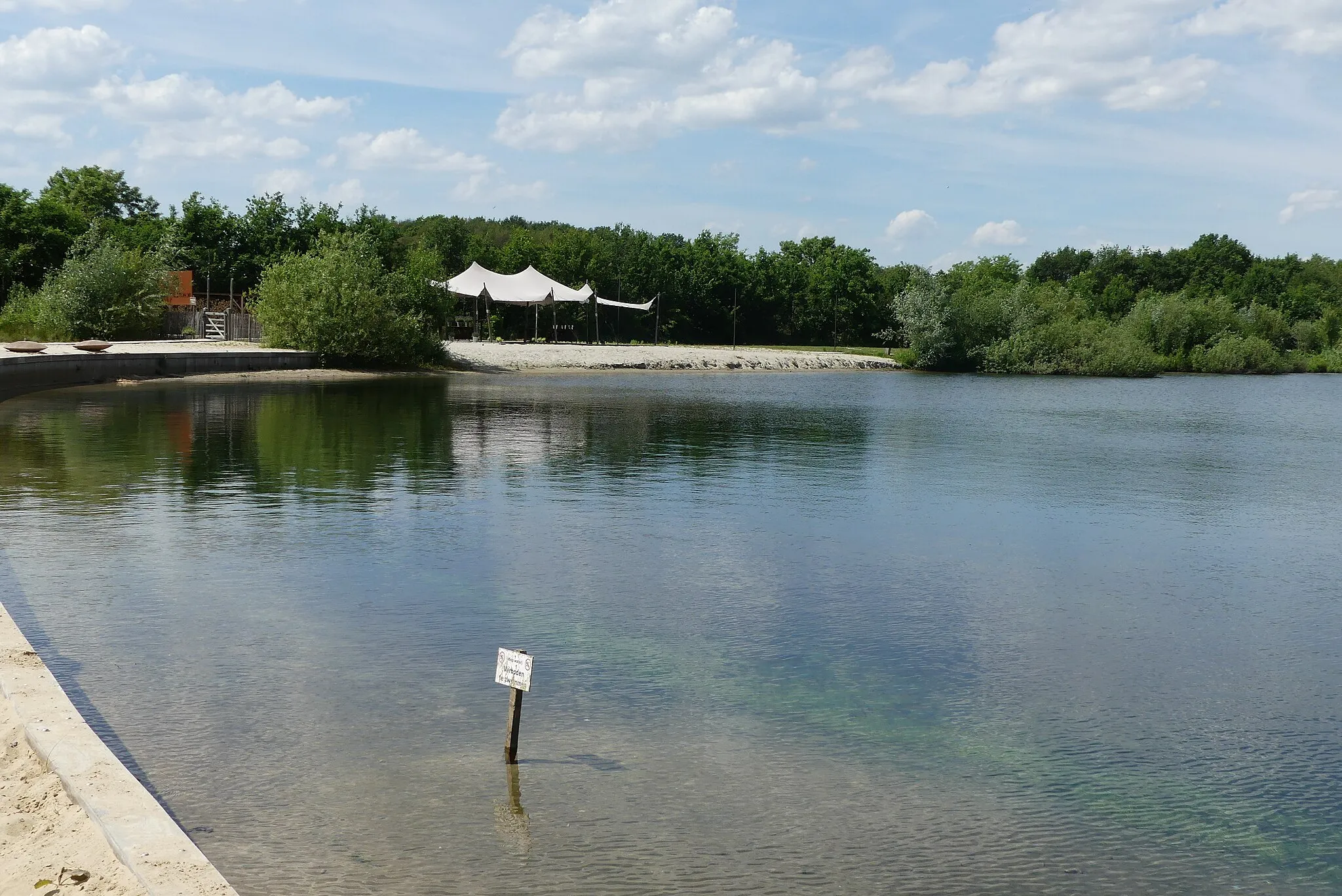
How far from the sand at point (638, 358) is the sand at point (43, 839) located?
173 ft

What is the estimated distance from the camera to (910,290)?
267ft

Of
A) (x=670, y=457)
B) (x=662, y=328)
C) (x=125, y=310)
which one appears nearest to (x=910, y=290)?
(x=662, y=328)

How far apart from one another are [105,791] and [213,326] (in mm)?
57525

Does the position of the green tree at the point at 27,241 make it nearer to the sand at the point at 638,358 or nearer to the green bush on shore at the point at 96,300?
the green bush on shore at the point at 96,300

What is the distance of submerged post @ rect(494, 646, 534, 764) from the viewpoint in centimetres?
689

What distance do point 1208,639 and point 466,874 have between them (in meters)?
7.81

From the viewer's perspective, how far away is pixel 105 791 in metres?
5.61

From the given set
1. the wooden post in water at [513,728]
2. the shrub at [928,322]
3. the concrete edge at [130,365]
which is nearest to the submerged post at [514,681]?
the wooden post in water at [513,728]

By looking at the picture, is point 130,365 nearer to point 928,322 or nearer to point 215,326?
point 215,326

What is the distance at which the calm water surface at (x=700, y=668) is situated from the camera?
21.1 ft

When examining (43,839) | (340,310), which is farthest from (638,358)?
(43,839)

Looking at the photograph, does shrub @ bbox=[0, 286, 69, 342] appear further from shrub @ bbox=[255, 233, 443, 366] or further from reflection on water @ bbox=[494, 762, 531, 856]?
reflection on water @ bbox=[494, 762, 531, 856]

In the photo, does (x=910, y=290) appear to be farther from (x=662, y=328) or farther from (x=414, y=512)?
(x=414, y=512)

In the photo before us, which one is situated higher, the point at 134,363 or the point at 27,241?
the point at 27,241
